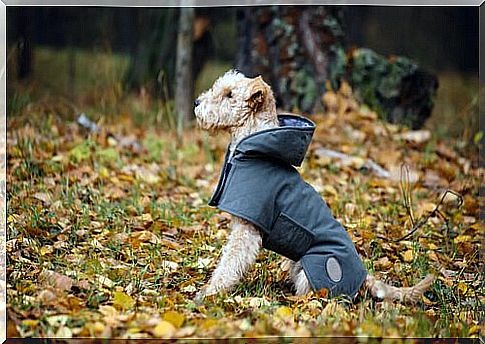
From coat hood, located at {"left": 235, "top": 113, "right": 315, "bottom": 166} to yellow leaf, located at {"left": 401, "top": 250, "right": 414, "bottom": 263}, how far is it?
116 cm

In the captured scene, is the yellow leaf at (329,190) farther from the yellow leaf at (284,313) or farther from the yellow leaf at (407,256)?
the yellow leaf at (284,313)

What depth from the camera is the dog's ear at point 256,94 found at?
395 centimetres

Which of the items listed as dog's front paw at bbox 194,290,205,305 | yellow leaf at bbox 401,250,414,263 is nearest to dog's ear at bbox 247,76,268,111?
dog's front paw at bbox 194,290,205,305

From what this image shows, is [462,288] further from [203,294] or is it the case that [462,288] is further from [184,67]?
[184,67]

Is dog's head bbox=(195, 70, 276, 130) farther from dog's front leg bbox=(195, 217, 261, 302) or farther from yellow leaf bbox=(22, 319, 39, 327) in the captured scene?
yellow leaf bbox=(22, 319, 39, 327)

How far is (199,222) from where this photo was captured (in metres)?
5.28

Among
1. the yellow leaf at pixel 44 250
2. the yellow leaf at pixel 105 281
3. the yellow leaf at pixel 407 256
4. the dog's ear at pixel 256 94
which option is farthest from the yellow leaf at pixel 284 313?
the yellow leaf at pixel 44 250

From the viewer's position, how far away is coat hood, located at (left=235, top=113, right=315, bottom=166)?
3854mm

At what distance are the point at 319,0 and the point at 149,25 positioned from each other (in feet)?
12.3

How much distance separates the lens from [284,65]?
736 centimetres

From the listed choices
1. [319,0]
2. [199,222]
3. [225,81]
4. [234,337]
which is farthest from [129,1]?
[234,337]

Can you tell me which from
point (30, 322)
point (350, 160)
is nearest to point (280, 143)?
point (30, 322)

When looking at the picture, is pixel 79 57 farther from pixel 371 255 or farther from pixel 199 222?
pixel 371 255

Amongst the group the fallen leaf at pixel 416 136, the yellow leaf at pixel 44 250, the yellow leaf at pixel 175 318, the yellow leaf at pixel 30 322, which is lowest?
the yellow leaf at pixel 30 322
